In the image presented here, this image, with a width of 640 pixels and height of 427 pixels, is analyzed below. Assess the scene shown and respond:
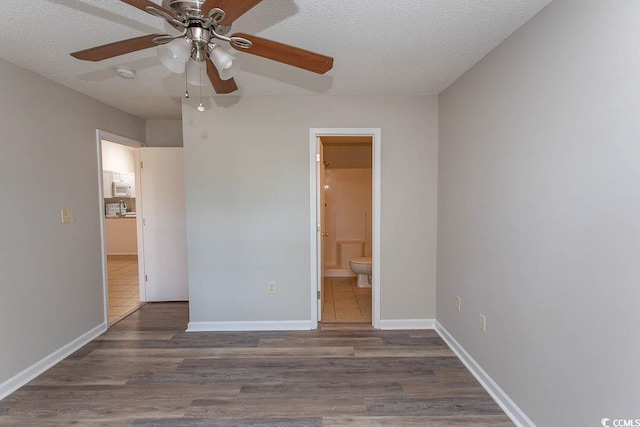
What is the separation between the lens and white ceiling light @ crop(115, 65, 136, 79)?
216 centimetres

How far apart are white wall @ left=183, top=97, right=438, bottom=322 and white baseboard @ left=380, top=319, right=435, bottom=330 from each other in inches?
2.1

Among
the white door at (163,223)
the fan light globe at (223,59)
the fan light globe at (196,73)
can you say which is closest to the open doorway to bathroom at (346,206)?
the white door at (163,223)

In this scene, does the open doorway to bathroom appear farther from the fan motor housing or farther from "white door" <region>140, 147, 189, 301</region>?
the fan motor housing

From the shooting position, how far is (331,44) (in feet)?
6.12

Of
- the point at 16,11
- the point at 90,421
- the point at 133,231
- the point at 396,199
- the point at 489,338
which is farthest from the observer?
the point at 133,231

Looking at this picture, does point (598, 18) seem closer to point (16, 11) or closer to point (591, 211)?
point (591, 211)

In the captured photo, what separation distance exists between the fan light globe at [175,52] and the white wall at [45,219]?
173 centimetres

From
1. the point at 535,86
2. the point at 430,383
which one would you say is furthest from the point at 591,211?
the point at 430,383

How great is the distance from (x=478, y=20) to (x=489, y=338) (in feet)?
6.61

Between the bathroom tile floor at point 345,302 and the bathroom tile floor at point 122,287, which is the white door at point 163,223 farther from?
the bathroom tile floor at point 345,302

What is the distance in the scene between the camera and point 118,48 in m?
1.30

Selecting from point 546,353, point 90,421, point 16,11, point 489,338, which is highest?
point 16,11

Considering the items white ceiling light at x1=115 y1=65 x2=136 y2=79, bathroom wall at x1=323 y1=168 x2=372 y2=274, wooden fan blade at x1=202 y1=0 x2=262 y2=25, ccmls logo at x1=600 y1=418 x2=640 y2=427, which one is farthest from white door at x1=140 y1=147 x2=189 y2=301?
ccmls logo at x1=600 y1=418 x2=640 y2=427

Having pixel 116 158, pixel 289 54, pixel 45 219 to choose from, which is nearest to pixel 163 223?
pixel 45 219
